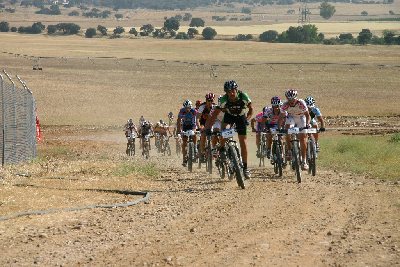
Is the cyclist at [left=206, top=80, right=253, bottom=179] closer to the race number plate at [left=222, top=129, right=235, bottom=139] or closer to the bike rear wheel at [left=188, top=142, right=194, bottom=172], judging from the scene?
the race number plate at [left=222, top=129, right=235, bottom=139]

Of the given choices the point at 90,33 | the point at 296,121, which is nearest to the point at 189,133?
the point at 296,121

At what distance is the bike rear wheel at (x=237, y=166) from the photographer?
16266 millimetres

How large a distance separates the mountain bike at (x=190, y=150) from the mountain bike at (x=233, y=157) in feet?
14.2

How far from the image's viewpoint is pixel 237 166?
53.4 ft

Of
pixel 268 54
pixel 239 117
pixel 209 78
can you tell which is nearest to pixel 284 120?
pixel 239 117

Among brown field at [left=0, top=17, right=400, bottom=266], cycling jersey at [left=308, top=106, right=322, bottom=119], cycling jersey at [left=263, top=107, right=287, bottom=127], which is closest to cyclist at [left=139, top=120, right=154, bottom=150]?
brown field at [left=0, top=17, right=400, bottom=266]

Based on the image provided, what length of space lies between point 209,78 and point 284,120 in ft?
178

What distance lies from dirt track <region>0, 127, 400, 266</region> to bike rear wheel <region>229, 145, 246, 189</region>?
0.19m

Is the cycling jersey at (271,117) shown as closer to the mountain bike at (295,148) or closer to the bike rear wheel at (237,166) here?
the mountain bike at (295,148)

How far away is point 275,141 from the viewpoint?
19797 millimetres

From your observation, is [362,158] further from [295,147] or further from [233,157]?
[233,157]

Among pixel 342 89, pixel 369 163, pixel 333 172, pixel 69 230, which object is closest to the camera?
pixel 69 230

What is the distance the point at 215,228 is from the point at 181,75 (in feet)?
213

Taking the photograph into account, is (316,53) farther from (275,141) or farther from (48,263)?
(48,263)
